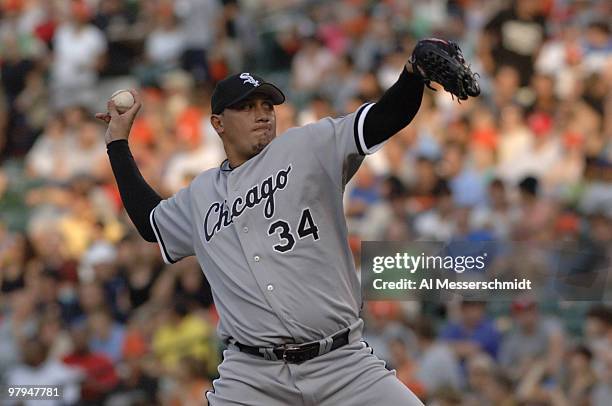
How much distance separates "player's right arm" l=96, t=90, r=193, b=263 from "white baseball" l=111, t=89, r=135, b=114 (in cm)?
2

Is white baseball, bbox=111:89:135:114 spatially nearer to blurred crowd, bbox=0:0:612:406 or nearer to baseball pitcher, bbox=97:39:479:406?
baseball pitcher, bbox=97:39:479:406

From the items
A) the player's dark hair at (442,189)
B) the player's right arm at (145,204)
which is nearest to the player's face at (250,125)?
the player's right arm at (145,204)

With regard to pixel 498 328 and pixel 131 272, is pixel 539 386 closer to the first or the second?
pixel 498 328

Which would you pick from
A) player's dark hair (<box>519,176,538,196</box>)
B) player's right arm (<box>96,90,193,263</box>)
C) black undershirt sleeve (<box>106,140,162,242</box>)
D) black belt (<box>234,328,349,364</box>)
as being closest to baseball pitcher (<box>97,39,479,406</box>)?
black belt (<box>234,328,349,364</box>)

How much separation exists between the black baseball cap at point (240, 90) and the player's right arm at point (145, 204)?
1.40 feet

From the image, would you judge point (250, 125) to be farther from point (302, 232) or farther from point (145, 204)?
point (145, 204)

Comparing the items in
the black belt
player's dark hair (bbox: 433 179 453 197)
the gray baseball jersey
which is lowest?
the black belt

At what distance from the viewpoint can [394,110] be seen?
13.8 feet

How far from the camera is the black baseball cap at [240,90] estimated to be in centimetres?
466

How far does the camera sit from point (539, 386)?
24.5 feet

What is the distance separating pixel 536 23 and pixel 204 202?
6.66m

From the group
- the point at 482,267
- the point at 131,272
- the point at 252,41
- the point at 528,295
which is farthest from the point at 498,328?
the point at 252,41

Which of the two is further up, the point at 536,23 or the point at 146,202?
the point at 536,23

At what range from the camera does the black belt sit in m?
4.41
